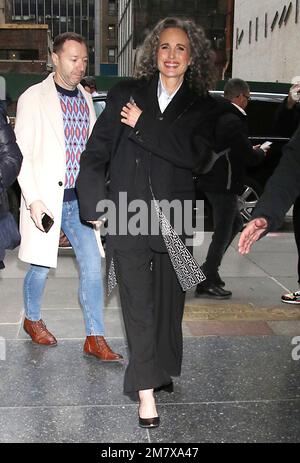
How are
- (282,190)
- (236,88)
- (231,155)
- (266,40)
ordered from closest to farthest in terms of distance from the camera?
1. (282,190)
2. (231,155)
3. (236,88)
4. (266,40)

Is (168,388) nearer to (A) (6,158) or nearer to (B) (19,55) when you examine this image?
(A) (6,158)

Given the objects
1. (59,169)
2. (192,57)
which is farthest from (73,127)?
(192,57)

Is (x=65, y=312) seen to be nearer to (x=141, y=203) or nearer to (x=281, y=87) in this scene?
(x=141, y=203)

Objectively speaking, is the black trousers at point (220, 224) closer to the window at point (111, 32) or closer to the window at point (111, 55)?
the window at point (111, 55)

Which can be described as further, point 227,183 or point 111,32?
point 111,32

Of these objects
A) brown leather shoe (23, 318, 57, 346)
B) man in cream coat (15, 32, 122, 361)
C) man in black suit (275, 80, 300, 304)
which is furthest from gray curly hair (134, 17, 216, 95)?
man in black suit (275, 80, 300, 304)

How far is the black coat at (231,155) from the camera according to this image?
4957 mm

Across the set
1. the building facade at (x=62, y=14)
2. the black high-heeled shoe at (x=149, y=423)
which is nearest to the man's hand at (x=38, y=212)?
the black high-heeled shoe at (x=149, y=423)

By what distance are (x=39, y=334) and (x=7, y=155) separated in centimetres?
157

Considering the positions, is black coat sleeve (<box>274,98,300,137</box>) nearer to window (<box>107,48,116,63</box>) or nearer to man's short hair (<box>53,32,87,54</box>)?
man's short hair (<box>53,32,87,54</box>)

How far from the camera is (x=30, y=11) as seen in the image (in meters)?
146

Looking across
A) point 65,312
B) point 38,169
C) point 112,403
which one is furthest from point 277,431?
point 65,312

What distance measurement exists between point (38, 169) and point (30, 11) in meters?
152

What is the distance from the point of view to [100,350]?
4383 mm
